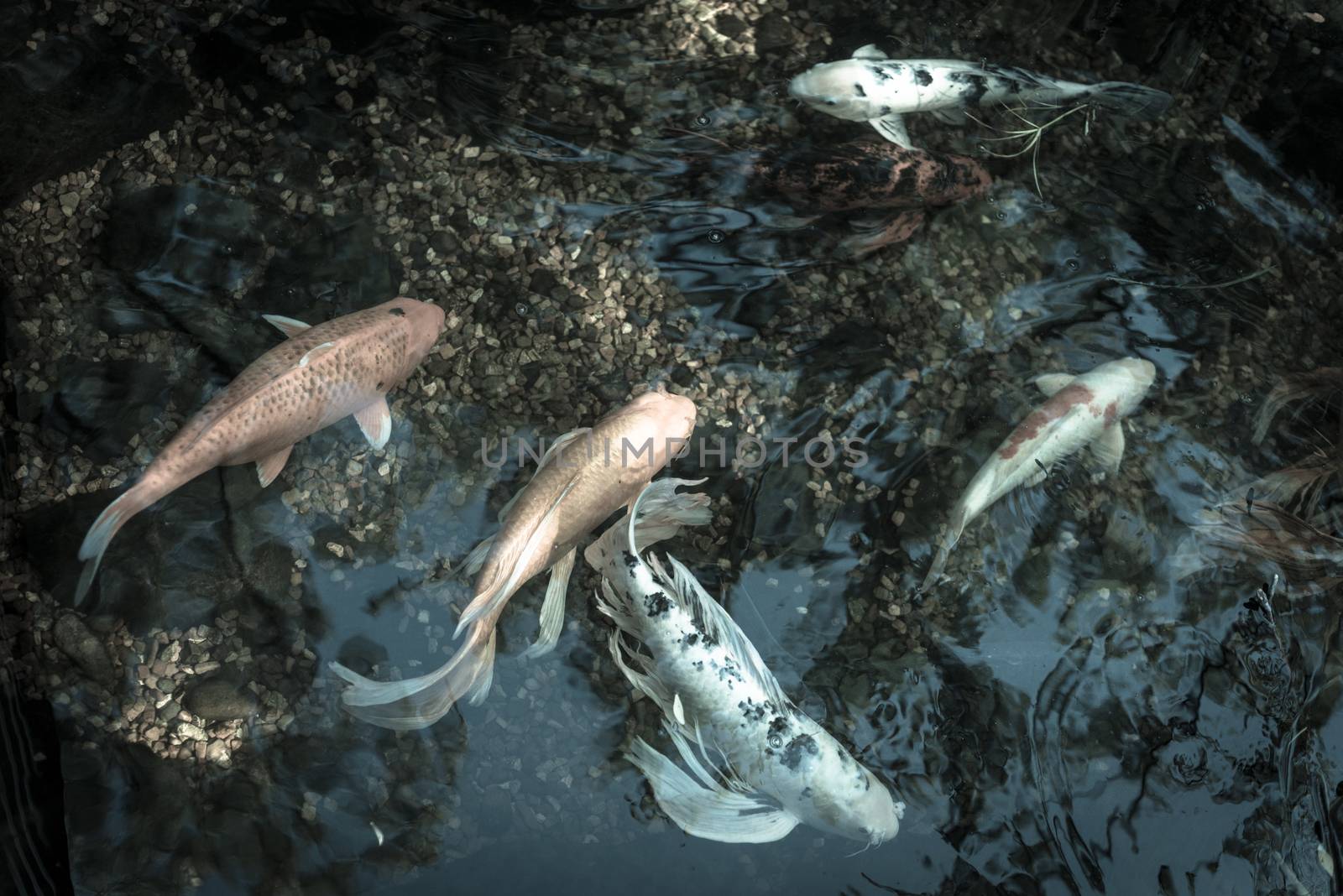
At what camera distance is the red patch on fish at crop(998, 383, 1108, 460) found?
3.94m

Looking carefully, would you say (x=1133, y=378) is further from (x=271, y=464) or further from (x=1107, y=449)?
(x=271, y=464)

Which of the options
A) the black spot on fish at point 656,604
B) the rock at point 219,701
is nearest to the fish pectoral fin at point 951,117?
the black spot on fish at point 656,604

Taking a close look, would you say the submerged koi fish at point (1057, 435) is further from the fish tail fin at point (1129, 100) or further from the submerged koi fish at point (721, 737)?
the fish tail fin at point (1129, 100)

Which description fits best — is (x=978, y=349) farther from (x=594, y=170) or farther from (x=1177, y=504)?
(x=594, y=170)

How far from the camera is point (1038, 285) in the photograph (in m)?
4.50

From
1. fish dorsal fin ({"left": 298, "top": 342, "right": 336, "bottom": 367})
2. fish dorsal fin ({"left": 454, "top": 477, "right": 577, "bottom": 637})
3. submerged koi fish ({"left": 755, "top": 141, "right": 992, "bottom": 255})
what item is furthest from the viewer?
submerged koi fish ({"left": 755, "top": 141, "right": 992, "bottom": 255})

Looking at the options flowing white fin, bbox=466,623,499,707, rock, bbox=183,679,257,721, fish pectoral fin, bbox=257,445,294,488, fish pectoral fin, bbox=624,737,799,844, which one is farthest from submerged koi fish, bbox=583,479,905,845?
rock, bbox=183,679,257,721

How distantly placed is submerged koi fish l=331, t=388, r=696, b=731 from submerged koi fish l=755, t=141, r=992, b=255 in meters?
1.41

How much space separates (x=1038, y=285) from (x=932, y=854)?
2.66m

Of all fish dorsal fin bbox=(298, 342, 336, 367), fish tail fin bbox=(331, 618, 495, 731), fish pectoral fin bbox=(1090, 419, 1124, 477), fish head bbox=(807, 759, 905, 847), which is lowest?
fish tail fin bbox=(331, 618, 495, 731)

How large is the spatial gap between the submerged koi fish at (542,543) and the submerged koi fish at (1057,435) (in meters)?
1.29

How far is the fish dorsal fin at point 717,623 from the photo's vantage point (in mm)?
3545

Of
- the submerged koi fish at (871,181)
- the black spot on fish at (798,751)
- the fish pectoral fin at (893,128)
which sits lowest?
the black spot on fish at (798,751)

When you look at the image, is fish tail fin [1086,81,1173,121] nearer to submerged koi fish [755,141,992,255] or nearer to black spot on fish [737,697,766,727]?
submerged koi fish [755,141,992,255]
